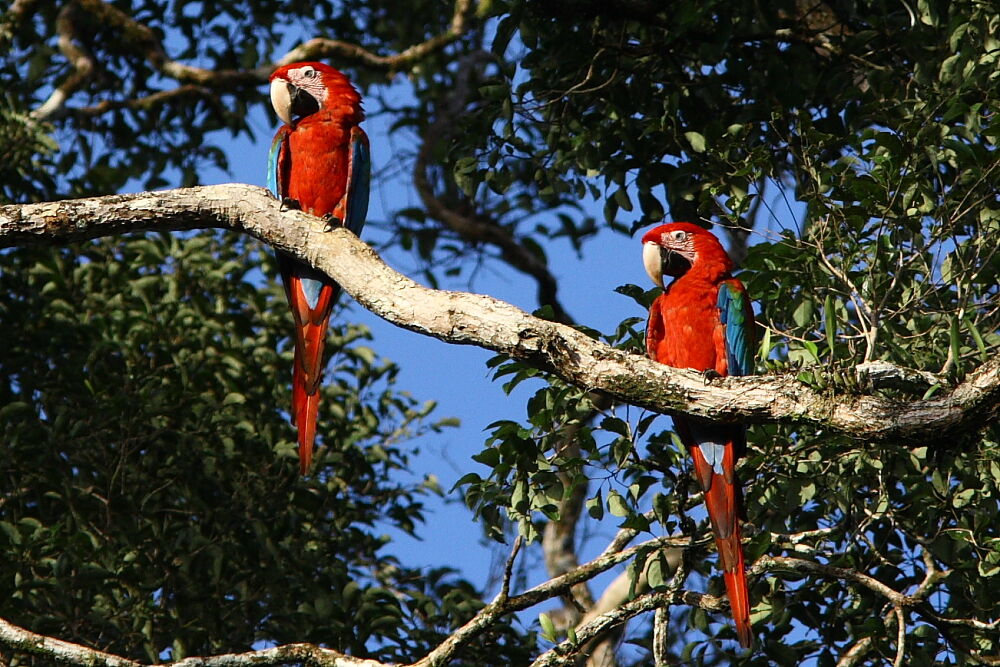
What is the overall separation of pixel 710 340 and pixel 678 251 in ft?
1.07

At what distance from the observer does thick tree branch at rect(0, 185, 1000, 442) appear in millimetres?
2297

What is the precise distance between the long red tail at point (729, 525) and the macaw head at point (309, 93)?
156 cm

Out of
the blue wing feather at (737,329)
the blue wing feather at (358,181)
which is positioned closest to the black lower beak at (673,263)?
the blue wing feather at (737,329)

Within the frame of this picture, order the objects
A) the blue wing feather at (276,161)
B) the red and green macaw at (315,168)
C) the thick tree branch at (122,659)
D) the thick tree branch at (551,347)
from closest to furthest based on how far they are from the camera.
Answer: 1. the thick tree branch at (551,347)
2. the thick tree branch at (122,659)
3. the red and green macaw at (315,168)
4. the blue wing feather at (276,161)

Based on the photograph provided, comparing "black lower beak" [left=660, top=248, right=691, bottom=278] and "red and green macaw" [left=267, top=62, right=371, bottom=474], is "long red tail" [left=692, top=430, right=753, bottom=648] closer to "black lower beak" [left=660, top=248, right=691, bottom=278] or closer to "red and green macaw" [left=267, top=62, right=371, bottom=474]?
"black lower beak" [left=660, top=248, right=691, bottom=278]

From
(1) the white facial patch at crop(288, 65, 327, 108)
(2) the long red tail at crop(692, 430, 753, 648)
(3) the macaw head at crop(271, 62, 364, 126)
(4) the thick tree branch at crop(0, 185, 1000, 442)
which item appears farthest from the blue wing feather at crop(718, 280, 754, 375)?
(1) the white facial patch at crop(288, 65, 327, 108)

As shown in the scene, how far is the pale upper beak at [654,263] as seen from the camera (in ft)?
11.5

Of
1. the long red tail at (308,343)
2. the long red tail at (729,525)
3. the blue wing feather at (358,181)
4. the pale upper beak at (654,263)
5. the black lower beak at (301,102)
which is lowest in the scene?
the long red tail at (729,525)

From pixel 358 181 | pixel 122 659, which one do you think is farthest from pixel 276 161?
pixel 122 659

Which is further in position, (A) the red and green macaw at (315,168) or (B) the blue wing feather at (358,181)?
(B) the blue wing feather at (358,181)

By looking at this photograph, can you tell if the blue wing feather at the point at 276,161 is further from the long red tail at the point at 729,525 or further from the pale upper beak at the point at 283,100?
the long red tail at the point at 729,525

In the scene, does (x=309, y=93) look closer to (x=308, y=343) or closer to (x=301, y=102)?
(x=301, y=102)

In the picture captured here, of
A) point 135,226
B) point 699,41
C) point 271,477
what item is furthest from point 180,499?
point 699,41

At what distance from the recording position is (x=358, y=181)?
11.8 ft
